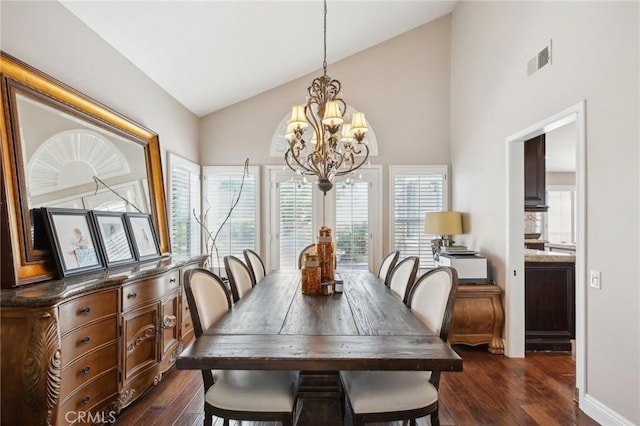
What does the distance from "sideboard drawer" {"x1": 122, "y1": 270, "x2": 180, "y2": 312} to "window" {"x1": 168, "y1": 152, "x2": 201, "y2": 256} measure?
1.15 metres

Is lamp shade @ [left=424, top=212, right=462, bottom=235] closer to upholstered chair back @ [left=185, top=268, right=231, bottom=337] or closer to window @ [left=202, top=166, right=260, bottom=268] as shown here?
window @ [left=202, top=166, right=260, bottom=268]

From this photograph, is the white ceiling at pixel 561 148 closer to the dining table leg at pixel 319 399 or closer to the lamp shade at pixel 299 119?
the lamp shade at pixel 299 119

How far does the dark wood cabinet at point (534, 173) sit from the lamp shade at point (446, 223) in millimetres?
787

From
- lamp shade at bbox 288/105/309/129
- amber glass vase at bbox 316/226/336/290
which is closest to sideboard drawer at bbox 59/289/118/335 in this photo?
amber glass vase at bbox 316/226/336/290

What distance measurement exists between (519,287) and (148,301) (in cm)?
345

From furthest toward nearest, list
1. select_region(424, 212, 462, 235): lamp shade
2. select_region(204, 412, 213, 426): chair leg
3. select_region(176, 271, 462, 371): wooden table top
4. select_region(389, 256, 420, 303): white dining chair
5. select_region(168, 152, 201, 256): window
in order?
select_region(424, 212, 462, 235): lamp shade → select_region(168, 152, 201, 256): window → select_region(389, 256, 420, 303): white dining chair → select_region(204, 412, 213, 426): chair leg → select_region(176, 271, 462, 371): wooden table top

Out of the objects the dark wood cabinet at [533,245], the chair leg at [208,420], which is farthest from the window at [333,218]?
the chair leg at [208,420]

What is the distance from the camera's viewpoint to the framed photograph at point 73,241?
7.38 ft

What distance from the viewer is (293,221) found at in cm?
525

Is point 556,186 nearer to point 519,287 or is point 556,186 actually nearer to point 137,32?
point 519,287

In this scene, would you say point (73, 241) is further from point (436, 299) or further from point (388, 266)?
point (388, 266)

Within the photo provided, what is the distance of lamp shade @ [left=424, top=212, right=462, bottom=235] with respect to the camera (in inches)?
180

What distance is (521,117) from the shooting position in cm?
341

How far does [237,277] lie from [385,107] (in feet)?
11.5
